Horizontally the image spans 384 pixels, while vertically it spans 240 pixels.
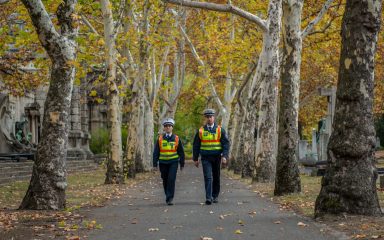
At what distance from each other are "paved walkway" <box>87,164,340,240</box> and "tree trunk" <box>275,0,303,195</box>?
32.8 inches

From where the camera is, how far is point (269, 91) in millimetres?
22281

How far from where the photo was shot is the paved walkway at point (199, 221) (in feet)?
32.9

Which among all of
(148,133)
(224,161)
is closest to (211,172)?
(224,161)

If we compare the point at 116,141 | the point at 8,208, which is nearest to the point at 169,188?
the point at 8,208

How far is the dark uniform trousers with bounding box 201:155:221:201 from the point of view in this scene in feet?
50.1

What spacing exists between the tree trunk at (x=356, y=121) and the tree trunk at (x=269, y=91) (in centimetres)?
1067

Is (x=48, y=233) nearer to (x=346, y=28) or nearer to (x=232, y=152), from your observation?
(x=346, y=28)

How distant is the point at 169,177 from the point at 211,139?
45.7 inches

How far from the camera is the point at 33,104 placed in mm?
41281

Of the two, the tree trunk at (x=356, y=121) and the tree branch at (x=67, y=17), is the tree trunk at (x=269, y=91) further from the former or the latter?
the tree trunk at (x=356, y=121)

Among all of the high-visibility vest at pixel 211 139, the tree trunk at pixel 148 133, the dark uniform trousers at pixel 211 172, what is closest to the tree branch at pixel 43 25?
the high-visibility vest at pixel 211 139

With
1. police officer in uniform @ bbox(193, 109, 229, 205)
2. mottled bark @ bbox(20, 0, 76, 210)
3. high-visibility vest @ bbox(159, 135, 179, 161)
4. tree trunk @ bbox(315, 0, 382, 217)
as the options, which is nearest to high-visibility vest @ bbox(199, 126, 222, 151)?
police officer in uniform @ bbox(193, 109, 229, 205)

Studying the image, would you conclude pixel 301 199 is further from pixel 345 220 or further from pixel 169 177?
pixel 345 220

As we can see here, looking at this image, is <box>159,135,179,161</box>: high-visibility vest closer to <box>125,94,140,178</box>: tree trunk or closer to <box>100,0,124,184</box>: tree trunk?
<box>100,0,124,184</box>: tree trunk
